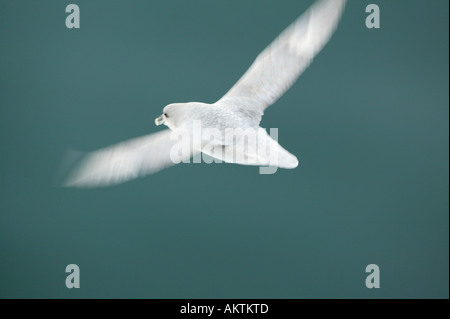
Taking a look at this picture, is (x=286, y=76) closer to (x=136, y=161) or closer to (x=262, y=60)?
(x=262, y=60)

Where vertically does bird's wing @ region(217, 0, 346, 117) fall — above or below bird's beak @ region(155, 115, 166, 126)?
above

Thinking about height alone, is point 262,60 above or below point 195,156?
above

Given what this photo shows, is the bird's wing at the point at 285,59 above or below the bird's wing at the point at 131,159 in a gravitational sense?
above

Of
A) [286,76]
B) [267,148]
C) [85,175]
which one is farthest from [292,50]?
[85,175]

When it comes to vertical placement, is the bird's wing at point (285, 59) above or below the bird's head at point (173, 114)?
above

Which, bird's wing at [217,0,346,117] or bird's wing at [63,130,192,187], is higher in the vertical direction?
bird's wing at [217,0,346,117]

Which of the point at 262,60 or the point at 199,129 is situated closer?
the point at 199,129
